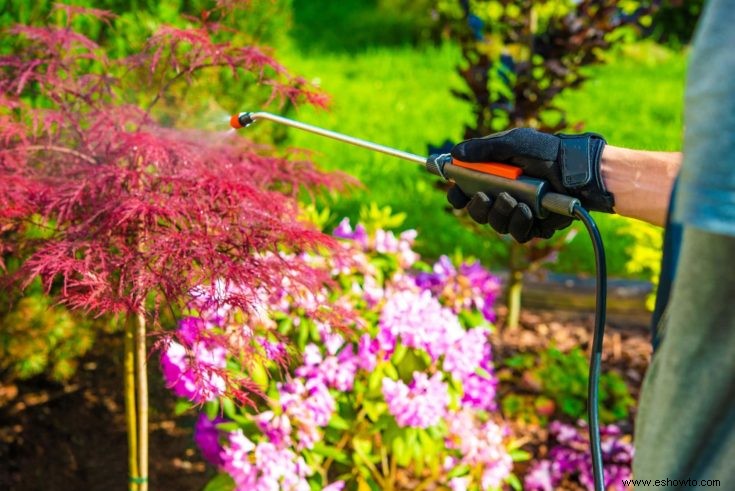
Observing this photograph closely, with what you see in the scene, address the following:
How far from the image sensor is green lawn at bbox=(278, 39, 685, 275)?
13.5 ft

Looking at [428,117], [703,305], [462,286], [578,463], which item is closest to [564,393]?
[578,463]

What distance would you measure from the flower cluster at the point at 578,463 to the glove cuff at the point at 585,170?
1165 mm

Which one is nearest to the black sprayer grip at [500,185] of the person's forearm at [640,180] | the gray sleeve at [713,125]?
the person's forearm at [640,180]

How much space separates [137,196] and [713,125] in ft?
4.13

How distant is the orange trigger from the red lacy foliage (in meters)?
0.38

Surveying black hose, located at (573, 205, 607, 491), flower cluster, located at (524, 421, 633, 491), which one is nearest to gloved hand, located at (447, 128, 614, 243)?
black hose, located at (573, 205, 607, 491)

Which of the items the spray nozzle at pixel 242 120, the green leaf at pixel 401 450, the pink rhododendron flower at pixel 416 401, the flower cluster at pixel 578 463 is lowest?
the flower cluster at pixel 578 463

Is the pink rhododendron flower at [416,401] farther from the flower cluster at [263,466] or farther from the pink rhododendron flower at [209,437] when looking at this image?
the pink rhododendron flower at [209,437]

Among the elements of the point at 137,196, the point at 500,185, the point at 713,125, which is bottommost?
the point at 137,196

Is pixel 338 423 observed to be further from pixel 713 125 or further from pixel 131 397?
pixel 713 125

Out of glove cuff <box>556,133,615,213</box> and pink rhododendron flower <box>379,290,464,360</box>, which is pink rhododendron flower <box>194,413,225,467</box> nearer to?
pink rhododendron flower <box>379,290,464,360</box>

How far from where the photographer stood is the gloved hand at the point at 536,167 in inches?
68.7

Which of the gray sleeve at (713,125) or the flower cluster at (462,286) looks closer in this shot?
the gray sleeve at (713,125)

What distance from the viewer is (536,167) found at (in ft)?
5.82
